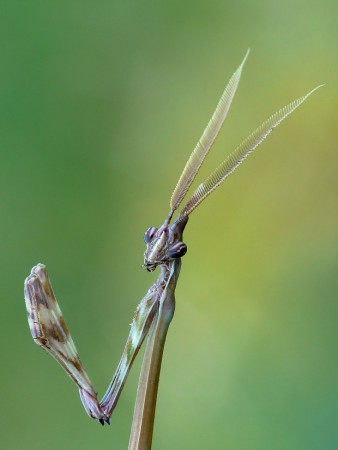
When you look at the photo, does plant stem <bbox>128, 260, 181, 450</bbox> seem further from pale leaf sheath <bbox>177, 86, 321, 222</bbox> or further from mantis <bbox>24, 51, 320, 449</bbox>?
pale leaf sheath <bbox>177, 86, 321, 222</bbox>

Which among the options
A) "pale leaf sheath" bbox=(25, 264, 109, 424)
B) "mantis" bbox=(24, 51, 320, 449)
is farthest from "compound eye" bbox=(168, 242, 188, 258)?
"pale leaf sheath" bbox=(25, 264, 109, 424)

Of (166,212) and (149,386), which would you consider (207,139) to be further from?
(166,212)

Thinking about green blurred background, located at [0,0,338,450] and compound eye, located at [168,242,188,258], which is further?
green blurred background, located at [0,0,338,450]

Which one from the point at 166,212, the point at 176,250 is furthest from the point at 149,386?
the point at 166,212

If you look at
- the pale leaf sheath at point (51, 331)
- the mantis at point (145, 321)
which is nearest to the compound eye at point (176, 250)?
the mantis at point (145, 321)

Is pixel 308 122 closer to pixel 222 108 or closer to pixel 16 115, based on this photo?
pixel 16 115
